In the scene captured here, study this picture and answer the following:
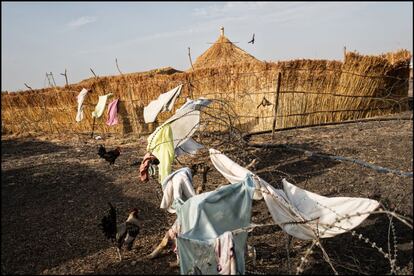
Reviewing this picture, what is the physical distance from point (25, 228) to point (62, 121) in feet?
31.3

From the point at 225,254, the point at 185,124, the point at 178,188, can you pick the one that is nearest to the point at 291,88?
the point at 185,124

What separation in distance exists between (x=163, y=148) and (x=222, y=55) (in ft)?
29.6

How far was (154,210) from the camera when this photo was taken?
6.25 m

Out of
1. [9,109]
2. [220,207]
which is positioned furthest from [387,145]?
[9,109]

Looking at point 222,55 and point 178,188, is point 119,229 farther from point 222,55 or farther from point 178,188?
point 222,55

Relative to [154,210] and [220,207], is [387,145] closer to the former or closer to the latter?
[154,210]

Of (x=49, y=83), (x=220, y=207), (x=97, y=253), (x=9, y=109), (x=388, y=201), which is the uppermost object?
(x=49, y=83)

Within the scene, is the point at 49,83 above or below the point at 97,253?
above

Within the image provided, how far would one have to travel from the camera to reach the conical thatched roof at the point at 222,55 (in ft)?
46.1

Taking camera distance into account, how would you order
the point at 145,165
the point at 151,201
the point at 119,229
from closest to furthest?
the point at 119,229 → the point at 145,165 → the point at 151,201

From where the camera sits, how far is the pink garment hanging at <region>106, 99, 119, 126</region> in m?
12.6

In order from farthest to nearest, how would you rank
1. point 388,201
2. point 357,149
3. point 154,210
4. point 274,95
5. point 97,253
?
point 274,95 → point 357,149 → point 154,210 → point 388,201 → point 97,253

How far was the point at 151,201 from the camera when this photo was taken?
21.9ft

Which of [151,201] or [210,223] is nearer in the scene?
[210,223]
